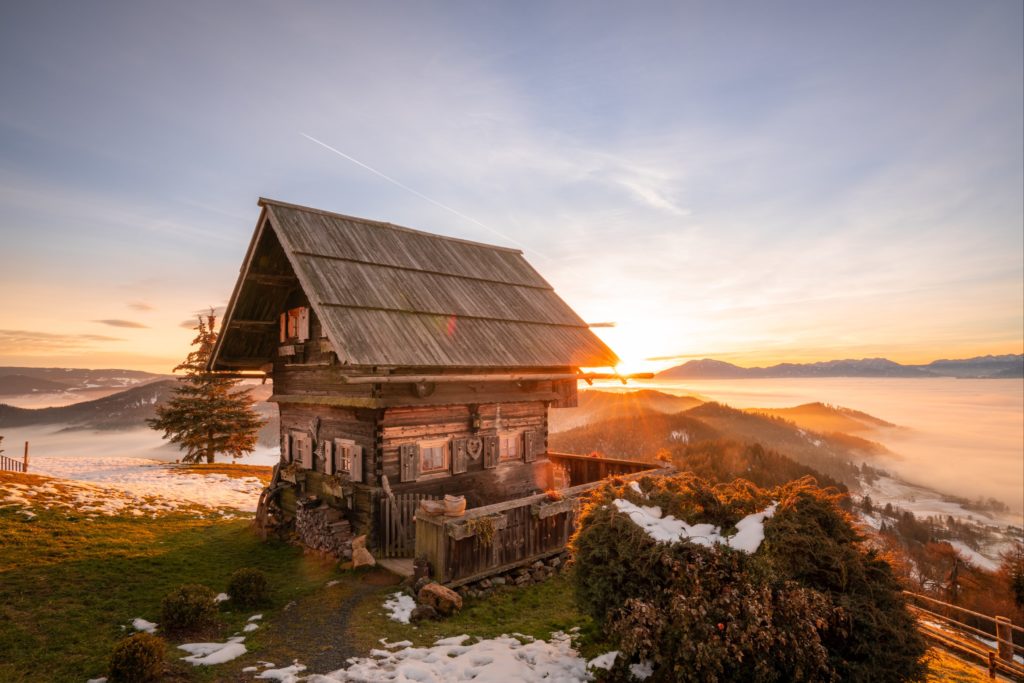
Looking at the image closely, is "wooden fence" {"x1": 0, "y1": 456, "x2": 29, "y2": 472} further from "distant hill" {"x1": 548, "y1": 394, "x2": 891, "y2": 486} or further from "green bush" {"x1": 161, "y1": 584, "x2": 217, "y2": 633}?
"distant hill" {"x1": 548, "y1": 394, "x2": 891, "y2": 486}

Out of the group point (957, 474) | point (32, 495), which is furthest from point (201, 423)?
point (957, 474)

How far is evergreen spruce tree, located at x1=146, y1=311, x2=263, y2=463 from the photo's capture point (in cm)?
3203

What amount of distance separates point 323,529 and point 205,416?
920 inches

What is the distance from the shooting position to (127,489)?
20844 mm

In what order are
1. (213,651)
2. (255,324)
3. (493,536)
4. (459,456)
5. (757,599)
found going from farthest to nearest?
(255,324)
(459,456)
(493,536)
(213,651)
(757,599)

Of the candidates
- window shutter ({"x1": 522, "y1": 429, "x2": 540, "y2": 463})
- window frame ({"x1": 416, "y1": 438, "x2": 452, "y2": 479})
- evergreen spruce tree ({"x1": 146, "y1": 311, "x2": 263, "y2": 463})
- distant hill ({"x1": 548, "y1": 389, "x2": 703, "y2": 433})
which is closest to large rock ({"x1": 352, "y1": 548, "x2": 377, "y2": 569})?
window frame ({"x1": 416, "y1": 438, "x2": 452, "y2": 479})

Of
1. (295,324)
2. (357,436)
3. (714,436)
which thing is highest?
(295,324)

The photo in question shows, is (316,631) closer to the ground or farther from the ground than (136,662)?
closer to the ground

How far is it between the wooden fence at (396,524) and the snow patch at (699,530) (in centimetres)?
747

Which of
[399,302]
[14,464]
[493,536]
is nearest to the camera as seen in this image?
[493,536]

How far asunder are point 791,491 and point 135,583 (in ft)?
44.0

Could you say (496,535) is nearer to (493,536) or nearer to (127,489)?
(493,536)

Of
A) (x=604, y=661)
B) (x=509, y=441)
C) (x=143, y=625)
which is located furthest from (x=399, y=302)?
(x=604, y=661)

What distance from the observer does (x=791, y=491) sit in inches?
281
